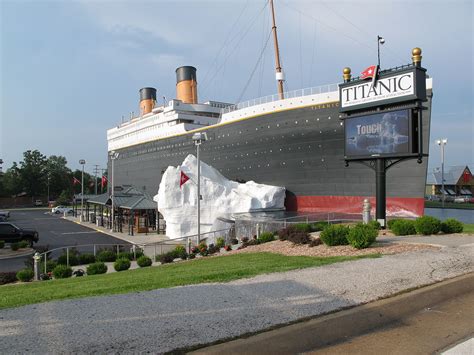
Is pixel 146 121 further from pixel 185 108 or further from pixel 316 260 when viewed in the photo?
pixel 316 260

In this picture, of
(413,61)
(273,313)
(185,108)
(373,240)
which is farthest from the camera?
(185,108)

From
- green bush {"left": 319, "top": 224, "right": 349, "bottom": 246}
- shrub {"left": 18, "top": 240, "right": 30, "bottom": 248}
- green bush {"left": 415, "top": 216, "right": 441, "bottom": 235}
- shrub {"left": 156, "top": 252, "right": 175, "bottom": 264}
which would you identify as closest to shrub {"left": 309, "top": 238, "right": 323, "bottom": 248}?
green bush {"left": 319, "top": 224, "right": 349, "bottom": 246}

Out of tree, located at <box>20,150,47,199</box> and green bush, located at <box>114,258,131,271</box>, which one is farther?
tree, located at <box>20,150,47,199</box>

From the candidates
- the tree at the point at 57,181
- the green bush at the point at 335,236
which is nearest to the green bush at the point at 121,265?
the green bush at the point at 335,236

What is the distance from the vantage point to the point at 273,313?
17.4 feet

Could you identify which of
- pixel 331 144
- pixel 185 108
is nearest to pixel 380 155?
pixel 331 144

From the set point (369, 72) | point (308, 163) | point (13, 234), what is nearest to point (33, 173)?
point (13, 234)

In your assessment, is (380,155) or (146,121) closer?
(380,155)

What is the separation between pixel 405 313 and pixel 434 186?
83354mm

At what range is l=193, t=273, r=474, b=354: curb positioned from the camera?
4.29m

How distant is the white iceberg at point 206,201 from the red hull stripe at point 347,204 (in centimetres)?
119

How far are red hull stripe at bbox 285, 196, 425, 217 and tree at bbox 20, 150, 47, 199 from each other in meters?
84.7

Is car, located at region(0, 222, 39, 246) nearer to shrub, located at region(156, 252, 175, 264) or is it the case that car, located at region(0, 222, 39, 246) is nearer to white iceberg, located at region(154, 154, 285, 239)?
white iceberg, located at region(154, 154, 285, 239)

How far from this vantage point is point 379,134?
16594 mm
